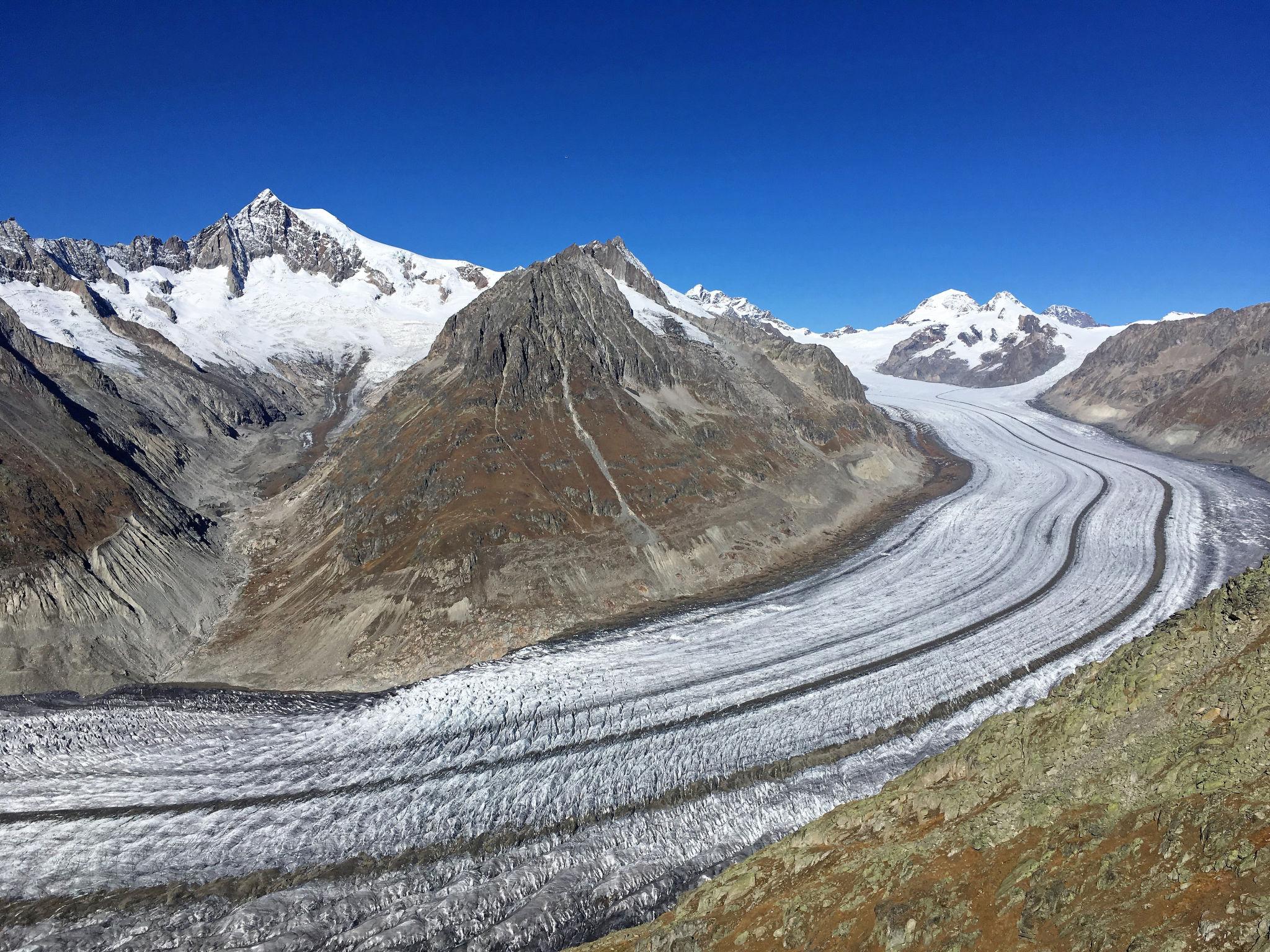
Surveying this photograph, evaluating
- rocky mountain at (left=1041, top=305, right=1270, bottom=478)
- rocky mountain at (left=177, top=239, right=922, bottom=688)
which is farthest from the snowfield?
rocky mountain at (left=1041, top=305, right=1270, bottom=478)

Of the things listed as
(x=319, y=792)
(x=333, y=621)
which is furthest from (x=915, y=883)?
(x=333, y=621)

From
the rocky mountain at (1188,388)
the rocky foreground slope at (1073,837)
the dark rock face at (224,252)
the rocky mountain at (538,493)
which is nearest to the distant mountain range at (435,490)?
the rocky mountain at (538,493)

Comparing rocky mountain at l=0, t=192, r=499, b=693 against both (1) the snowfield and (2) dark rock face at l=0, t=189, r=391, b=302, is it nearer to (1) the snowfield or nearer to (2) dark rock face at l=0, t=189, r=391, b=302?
(2) dark rock face at l=0, t=189, r=391, b=302

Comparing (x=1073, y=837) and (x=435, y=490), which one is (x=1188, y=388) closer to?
(x=435, y=490)

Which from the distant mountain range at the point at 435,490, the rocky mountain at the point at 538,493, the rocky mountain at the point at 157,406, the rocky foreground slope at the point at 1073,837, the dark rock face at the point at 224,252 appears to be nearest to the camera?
the rocky foreground slope at the point at 1073,837

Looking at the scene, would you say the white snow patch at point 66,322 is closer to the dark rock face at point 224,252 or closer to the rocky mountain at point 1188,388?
the dark rock face at point 224,252

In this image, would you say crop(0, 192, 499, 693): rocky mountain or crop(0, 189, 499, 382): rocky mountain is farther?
crop(0, 189, 499, 382): rocky mountain
